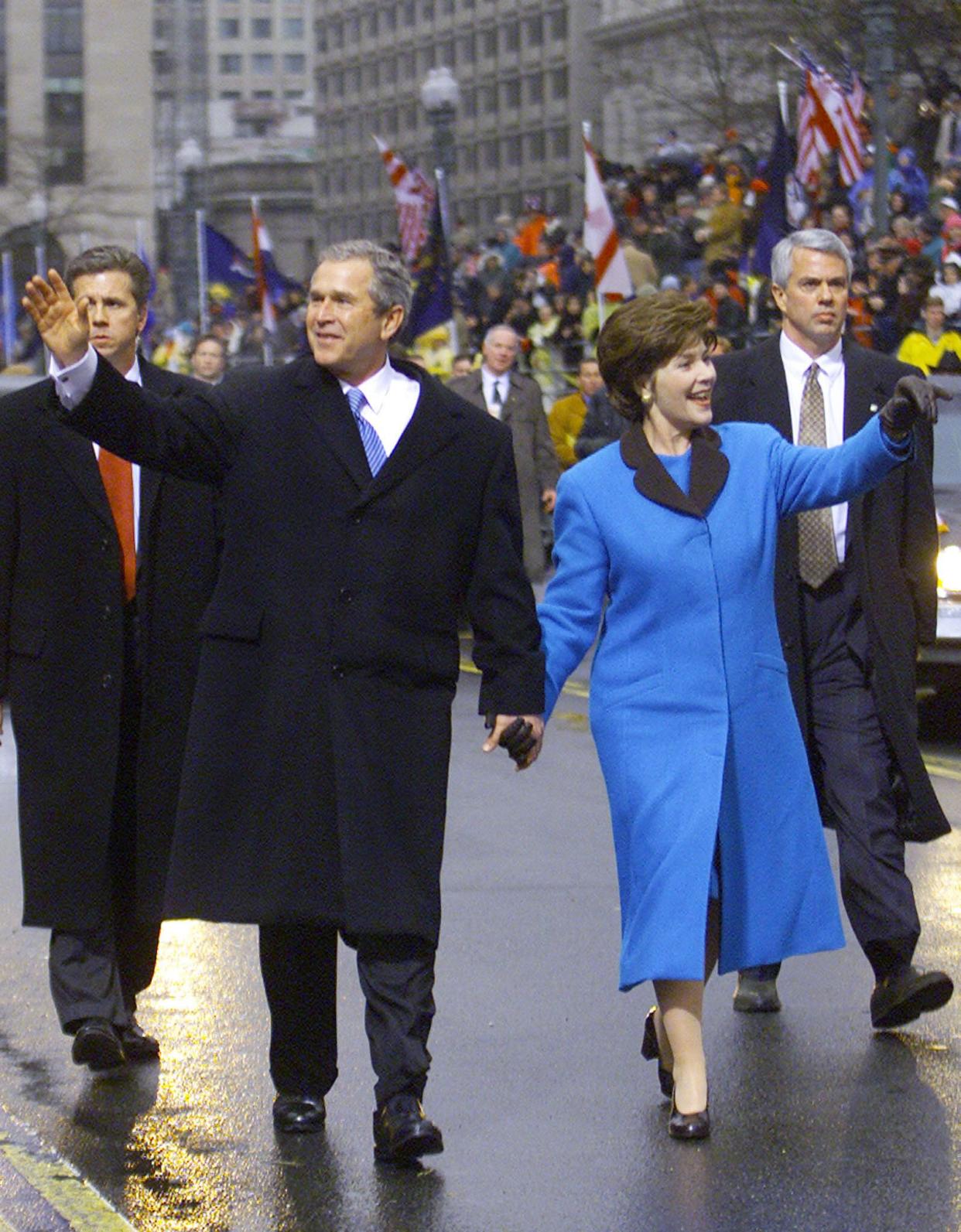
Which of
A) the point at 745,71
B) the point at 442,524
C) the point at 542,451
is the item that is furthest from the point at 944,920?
the point at 745,71

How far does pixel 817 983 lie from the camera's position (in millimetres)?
6898

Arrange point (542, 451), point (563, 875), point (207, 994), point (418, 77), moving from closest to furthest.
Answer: point (207, 994) < point (563, 875) < point (542, 451) < point (418, 77)

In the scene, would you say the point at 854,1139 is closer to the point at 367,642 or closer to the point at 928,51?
the point at 367,642

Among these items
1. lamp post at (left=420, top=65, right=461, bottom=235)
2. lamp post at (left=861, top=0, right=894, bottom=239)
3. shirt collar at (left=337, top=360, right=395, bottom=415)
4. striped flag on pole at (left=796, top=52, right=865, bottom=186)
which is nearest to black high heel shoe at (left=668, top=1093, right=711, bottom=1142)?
shirt collar at (left=337, top=360, right=395, bottom=415)

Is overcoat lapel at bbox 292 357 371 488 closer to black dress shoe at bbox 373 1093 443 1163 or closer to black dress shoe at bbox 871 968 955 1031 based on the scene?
black dress shoe at bbox 373 1093 443 1163

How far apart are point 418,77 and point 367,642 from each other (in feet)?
405

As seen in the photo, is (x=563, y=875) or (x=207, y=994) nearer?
(x=207, y=994)

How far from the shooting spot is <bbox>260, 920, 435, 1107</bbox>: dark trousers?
5.15m

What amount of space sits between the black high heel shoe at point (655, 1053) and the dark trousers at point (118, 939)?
3.98 ft

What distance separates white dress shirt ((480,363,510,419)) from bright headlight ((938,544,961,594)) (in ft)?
18.1

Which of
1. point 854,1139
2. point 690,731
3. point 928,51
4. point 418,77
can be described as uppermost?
point 418,77

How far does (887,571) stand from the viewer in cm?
646

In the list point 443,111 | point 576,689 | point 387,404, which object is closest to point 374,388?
point 387,404

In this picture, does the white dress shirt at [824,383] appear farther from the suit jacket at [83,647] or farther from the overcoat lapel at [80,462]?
the overcoat lapel at [80,462]
